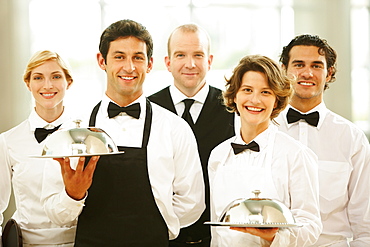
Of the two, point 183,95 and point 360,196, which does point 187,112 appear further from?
point 360,196

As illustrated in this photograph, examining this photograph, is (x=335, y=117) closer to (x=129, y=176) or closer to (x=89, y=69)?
(x=129, y=176)

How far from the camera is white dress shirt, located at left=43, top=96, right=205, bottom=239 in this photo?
2.98 metres

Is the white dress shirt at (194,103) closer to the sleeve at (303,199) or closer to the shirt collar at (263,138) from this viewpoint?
the shirt collar at (263,138)

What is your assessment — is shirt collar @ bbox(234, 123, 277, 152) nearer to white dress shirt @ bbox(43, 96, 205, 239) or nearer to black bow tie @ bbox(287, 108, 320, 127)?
white dress shirt @ bbox(43, 96, 205, 239)

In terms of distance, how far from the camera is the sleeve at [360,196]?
320 centimetres

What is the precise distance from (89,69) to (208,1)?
5.07 ft

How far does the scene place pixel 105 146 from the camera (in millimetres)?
2496

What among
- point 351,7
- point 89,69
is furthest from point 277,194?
point 351,7

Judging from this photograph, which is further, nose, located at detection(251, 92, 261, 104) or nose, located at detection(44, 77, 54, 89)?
nose, located at detection(44, 77, 54, 89)

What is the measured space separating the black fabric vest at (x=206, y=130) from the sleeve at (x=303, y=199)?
89 cm

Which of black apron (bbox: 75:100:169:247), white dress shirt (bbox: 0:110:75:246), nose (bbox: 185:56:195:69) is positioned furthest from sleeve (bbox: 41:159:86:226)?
nose (bbox: 185:56:195:69)

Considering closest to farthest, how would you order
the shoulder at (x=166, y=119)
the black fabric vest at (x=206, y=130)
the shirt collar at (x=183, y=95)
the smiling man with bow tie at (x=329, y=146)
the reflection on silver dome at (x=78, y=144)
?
the reflection on silver dome at (x=78, y=144), the shoulder at (x=166, y=119), the smiling man with bow tie at (x=329, y=146), the black fabric vest at (x=206, y=130), the shirt collar at (x=183, y=95)

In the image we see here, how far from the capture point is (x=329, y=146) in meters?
3.32

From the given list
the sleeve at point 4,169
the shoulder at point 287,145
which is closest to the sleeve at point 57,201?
the sleeve at point 4,169
